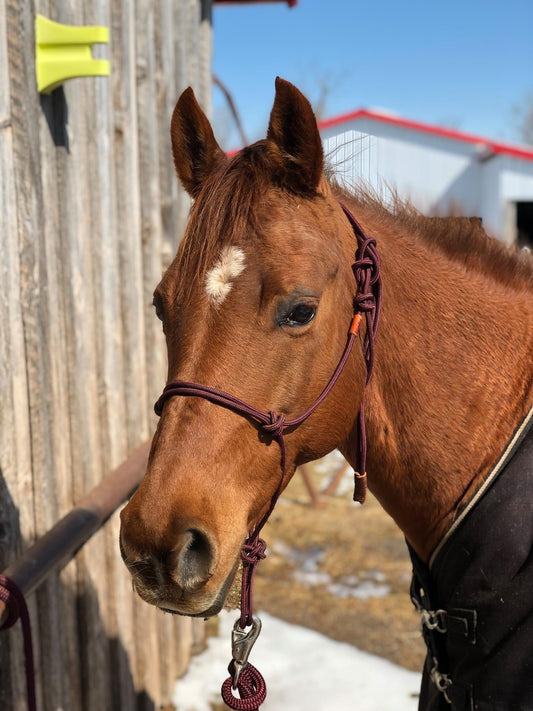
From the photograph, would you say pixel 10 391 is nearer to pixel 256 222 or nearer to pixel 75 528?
pixel 75 528

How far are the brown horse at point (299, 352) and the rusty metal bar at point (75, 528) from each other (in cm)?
71

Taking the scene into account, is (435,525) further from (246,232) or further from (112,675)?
(112,675)

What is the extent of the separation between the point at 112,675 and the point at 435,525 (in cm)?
194

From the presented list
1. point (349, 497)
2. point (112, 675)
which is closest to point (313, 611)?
point (112, 675)

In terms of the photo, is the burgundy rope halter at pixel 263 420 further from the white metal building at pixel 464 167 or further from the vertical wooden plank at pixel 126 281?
the white metal building at pixel 464 167

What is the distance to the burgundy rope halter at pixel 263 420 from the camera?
1446mm

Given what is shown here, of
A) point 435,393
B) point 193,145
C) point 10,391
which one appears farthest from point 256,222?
point 10,391

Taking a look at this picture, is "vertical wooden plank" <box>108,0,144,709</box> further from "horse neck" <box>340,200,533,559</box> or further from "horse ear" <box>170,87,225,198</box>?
"horse neck" <box>340,200,533,559</box>

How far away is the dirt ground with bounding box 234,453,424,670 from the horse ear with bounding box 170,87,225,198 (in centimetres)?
324

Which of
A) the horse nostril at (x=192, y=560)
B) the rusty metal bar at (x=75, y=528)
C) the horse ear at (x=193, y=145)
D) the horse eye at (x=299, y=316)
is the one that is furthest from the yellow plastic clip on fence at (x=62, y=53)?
the horse nostril at (x=192, y=560)

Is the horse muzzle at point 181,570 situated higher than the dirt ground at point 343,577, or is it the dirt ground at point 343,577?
the horse muzzle at point 181,570

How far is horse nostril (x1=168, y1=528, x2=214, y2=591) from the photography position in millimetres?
1316

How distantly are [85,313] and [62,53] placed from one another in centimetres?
97

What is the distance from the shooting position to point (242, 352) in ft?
4.80
